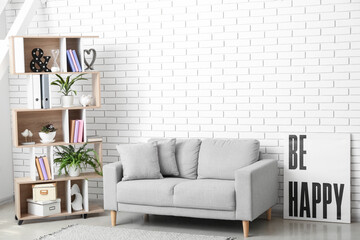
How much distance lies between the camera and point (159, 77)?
605 centimetres

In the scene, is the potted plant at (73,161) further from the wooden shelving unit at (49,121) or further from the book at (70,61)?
the book at (70,61)

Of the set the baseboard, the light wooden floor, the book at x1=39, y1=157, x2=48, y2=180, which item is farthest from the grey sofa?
the baseboard

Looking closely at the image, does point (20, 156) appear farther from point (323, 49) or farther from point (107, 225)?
point (323, 49)

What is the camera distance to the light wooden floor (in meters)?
4.97

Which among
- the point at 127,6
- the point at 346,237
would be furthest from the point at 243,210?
the point at 127,6

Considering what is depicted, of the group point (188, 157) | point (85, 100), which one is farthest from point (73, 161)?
point (188, 157)

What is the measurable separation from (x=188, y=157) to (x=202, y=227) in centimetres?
72

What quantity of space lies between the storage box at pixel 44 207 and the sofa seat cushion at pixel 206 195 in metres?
1.37

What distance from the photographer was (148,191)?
16.9 ft

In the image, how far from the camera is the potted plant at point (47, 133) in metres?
5.65

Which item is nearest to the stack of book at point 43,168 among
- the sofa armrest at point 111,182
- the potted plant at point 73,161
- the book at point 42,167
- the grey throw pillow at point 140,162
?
the book at point 42,167

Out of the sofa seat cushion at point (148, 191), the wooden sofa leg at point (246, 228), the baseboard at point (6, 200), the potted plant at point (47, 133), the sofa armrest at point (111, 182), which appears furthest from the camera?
the baseboard at point (6, 200)

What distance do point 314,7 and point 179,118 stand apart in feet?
5.90

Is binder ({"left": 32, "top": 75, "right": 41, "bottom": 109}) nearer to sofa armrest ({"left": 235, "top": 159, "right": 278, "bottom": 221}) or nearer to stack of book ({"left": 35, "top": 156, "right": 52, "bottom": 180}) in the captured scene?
stack of book ({"left": 35, "top": 156, "right": 52, "bottom": 180})
